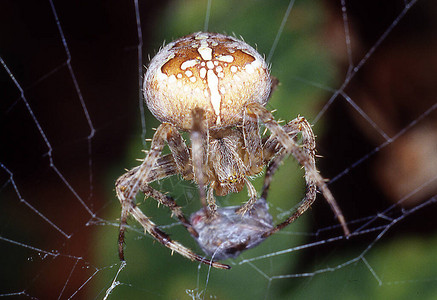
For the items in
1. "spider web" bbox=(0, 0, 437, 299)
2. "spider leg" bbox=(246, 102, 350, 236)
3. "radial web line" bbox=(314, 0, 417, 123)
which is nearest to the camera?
"spider leg" bbox=(246, 102, 350, 236)

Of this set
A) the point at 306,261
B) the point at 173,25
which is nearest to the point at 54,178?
the point at 173,25

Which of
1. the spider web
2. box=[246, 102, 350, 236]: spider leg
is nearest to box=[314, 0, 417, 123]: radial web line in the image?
the spider web

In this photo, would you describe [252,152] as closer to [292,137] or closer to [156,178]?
[292,137]

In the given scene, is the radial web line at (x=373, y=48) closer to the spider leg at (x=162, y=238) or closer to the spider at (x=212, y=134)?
the spider at (x=212, y=134)

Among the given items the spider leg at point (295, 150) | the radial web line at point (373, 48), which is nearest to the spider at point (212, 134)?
the spider leg at point (295, 150)

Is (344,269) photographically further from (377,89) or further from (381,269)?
(377,89)

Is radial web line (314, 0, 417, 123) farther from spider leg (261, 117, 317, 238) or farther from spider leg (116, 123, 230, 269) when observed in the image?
spider leg (116, 123, 230, 269)

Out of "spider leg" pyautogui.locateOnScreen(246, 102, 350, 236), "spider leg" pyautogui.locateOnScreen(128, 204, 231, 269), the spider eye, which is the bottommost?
"spider leg" pyautogui.locateOnScreen(128, 204, 231, 269)
